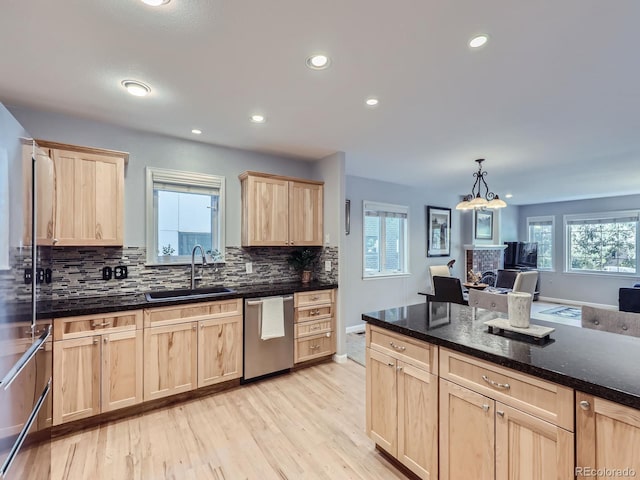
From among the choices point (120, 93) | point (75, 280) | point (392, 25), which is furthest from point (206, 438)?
point (392, 25)

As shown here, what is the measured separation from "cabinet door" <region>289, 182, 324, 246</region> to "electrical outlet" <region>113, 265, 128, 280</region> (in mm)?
1729

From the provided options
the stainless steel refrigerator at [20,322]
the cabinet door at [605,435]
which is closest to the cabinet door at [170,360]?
the stainless steel refrigerator at [20,322]

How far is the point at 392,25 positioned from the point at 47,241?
8.68 ft

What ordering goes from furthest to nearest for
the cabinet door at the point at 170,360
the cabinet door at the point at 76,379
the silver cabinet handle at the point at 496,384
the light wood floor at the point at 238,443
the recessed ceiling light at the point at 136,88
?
1. the cabinet door at the point at 170,360
2. the cabinet door at the point at 76,379
3. the recessed ceiling light at the point at 136,88
4. the light wood floor at the point at 238,443
5. the silver cabinet handle at the point at 496,384

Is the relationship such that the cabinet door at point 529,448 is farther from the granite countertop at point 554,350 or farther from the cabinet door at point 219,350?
the cabinet door at point 219,350

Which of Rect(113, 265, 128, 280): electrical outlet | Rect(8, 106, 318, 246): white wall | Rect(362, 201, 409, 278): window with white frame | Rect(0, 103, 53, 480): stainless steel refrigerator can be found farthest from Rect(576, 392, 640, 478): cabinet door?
Rect(362, 201, 409, 278): window with white frame

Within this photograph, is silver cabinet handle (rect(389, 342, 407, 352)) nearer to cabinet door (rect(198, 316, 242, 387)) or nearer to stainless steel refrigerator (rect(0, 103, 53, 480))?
cabinet door (rect(198, 316, 242, 387))

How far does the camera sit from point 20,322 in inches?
56.7

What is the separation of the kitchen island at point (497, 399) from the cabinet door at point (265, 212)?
1857 mm

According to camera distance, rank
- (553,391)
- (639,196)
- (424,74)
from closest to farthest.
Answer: (553,391)
(424,74)
(639,196)

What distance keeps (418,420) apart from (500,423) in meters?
0.48

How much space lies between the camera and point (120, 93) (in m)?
2.26

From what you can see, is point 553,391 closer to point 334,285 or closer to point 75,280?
point 334,285

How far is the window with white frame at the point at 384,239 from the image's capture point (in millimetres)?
5270
